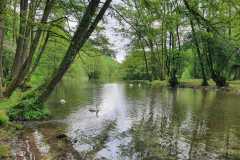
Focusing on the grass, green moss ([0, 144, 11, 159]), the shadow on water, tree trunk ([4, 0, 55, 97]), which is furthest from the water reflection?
tree trunk ([4, 0, 55, 97])

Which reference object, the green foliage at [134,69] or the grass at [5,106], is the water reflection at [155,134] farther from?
the green foliage at [134,69]

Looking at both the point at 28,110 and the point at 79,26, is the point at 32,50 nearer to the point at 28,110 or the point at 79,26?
the point at 79,26

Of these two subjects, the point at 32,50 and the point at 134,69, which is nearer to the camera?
the point at 32,50

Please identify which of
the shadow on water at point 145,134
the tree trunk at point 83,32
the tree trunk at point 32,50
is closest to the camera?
the shadow on water at point 145,134

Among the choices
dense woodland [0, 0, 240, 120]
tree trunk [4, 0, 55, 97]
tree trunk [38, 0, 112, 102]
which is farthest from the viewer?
tree trunk [4, 0, 55, 97]

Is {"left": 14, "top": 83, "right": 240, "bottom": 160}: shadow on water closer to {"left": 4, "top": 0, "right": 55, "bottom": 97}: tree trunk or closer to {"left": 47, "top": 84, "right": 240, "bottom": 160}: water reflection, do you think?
{"left": 47, "top": 84, "right": 240, "bottom": 160}: water reflection

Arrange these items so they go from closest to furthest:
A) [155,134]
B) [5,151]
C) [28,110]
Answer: [5,151], [155,134], [28,110]

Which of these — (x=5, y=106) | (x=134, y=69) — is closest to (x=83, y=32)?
(x=5, y=106)

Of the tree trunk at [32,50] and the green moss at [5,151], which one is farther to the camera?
the tree trunk at [32,50]

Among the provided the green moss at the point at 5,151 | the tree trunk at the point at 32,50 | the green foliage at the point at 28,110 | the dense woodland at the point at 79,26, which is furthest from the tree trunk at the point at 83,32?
the green moss at the point at 5,151

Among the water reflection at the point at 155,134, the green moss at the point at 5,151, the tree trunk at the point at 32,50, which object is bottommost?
the water reflection at the point at 155,134

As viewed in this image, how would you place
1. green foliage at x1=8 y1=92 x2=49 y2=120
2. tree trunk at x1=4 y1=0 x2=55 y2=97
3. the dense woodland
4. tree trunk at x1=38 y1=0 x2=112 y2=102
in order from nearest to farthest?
the dense woodland, tree trunk at x1=38 y1=0 x2=112 y2=102, tree trunk at x1=4 y1=0 x2=55 y2=97, green foliage at x1=8 y1=92 x2=49 y2=120

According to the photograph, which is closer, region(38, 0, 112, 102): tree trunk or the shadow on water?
the shadow on water

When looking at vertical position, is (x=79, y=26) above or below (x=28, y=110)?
above
